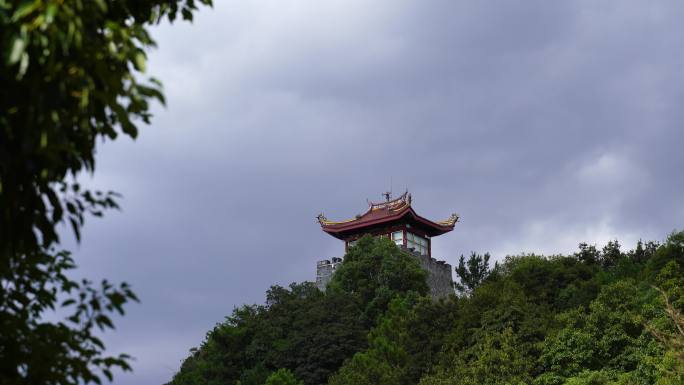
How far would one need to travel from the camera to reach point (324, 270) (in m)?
44.9

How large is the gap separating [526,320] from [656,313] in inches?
140

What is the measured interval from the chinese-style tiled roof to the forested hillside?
6919 millimetres

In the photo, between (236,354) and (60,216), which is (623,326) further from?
(60,216)

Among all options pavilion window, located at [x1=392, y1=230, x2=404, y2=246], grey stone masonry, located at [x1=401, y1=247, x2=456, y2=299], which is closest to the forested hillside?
grey stone masonry, located at [x1=401, y1=247, x2=456, y2=299]

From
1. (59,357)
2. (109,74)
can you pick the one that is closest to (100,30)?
(109,74)

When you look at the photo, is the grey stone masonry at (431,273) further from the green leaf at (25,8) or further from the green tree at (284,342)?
the green leaf at (25,8)

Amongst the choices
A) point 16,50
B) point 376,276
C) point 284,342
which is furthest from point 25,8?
point 376,276

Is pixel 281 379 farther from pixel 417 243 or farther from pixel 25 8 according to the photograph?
pixel 25 8

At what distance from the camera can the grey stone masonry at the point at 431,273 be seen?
42.9 meters

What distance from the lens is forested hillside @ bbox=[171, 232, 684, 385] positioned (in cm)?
2142

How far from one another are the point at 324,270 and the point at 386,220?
423 centimetres

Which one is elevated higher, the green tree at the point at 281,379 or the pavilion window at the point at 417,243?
the pavilion window at the point at 417,243

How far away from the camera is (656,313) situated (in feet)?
70.6

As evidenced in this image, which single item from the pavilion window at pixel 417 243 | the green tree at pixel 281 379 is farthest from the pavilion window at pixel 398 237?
the green tree at pixel 281 379
